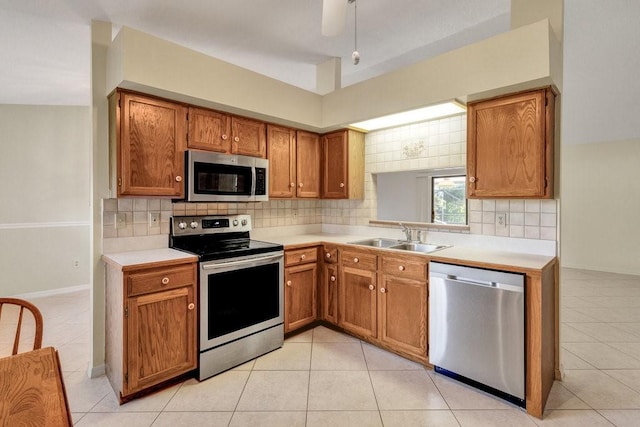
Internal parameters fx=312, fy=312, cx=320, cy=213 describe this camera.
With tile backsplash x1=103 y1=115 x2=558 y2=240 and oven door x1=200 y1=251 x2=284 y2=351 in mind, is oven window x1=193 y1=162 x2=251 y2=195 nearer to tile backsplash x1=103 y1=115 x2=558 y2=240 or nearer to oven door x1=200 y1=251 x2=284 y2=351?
tile backsplash x1=103 y1=115 x2=558 y2=240

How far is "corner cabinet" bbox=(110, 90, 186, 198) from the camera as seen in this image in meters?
2.25

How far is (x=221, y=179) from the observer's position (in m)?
2.76

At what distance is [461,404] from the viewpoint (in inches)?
80.6

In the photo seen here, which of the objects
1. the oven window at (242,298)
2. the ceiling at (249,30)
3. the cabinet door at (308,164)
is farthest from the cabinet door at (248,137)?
the oven window at (242,298)

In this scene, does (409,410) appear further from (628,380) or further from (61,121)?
(61,121)

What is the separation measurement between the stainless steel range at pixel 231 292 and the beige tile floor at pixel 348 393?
140 millimetres

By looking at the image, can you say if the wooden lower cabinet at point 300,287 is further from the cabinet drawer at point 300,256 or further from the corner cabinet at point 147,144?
the corner cabinet at point 147,144

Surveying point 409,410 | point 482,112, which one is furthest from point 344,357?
point 482,112

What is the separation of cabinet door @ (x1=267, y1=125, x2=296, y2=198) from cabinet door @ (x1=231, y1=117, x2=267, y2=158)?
0.08 meters

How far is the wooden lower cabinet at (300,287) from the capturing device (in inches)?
116

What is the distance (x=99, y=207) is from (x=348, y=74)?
118 inches

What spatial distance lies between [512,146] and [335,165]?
1802mm

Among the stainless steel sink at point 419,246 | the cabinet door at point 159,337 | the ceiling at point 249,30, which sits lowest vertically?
the cabinet door at point 159,337

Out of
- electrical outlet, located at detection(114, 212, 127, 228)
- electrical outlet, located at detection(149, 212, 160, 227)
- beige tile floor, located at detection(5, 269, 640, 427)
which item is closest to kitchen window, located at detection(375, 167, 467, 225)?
beige tile floor, located at detection(5, 269, 640, 427)
